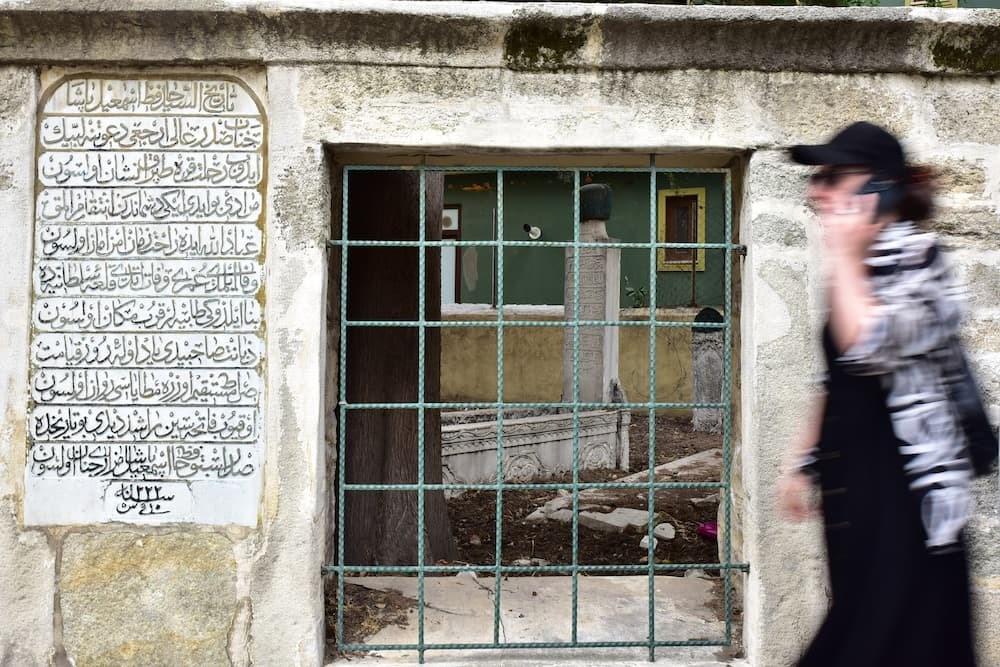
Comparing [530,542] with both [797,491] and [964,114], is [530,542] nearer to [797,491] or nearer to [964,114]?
[964,114]

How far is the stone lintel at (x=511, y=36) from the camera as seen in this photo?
288 centimetres

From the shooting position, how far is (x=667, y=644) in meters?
3.03

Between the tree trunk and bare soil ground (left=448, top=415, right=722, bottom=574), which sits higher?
the tree trunk

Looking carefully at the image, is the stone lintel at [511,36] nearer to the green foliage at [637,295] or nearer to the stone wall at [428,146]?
the stone wall at [428,146]

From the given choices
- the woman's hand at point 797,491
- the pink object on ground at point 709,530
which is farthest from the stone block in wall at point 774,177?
the pink object on ground at point 709,530

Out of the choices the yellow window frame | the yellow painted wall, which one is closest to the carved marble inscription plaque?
the yellow painted wall

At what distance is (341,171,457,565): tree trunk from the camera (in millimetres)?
4094

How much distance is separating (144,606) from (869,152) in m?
2.61

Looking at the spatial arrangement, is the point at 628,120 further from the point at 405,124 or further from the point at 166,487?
the point at 166,487

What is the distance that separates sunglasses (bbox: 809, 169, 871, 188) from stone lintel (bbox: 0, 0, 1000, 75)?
135 cm

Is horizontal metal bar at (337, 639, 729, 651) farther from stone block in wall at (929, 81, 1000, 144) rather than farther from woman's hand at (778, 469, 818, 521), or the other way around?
stone block in wall at (929, 81, 1000, 144)

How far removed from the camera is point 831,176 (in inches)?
68.4

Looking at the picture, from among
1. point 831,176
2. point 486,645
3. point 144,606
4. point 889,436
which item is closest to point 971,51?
point 831,176

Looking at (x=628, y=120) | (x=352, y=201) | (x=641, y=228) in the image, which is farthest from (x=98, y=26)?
(x=641, y=228)
